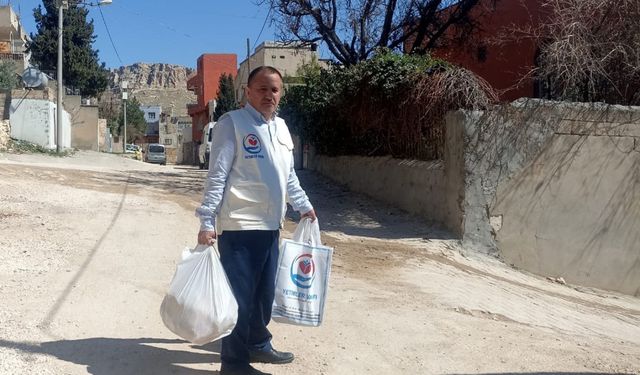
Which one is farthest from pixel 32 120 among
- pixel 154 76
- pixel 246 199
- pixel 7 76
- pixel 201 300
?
pixel 154 76

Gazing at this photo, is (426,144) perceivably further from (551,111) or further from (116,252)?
(116,252)

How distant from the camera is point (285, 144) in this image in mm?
3973

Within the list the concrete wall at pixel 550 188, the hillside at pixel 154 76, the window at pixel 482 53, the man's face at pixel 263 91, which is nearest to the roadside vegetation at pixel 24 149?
the window at pixel 482 53

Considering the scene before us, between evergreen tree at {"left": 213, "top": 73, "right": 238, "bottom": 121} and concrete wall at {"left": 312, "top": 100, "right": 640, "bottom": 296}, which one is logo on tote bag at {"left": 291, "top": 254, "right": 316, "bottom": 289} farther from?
evergreen tree at {"left": 213, "top": 73, "right": 238, "bottom": 121}

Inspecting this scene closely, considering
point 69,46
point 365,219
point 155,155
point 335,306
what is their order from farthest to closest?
1. point 155,155
2. point 69,46
3. point 365,219
4. point 335,306

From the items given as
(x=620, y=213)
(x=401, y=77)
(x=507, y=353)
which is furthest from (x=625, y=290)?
(x=507, y=353)

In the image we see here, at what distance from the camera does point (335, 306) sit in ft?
18.1

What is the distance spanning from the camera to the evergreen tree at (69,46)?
40906 millimetres

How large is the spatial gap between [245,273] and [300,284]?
43cm

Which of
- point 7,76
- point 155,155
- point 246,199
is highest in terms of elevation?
point 7,76

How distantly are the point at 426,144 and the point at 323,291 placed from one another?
6.91m

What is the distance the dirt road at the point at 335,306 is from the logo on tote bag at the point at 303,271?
21.6 inches

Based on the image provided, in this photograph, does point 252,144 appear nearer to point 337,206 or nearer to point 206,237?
point 206,237

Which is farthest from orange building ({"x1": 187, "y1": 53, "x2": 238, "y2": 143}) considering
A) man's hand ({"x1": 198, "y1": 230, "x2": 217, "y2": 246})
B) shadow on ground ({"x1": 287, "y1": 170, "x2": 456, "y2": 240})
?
man's hand ({"x1": 198, "y1": 230, "x2": 217, "y2": 246})
